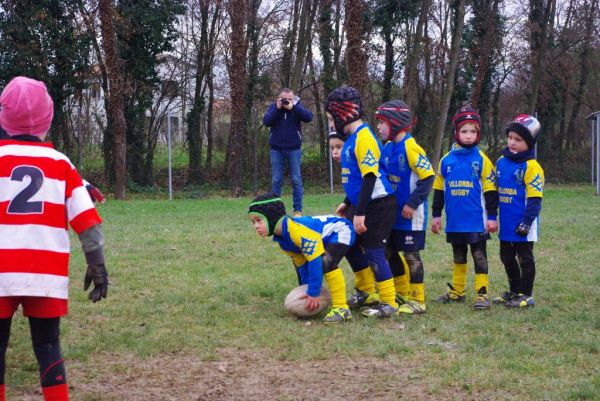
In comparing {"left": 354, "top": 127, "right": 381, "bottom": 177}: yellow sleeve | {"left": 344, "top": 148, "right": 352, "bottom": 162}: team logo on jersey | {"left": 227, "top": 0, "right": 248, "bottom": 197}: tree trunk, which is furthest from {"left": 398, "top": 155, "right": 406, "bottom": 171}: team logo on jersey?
{"left": 227, "top": 0, "right": 248, "bottom": 197}: tree trunk

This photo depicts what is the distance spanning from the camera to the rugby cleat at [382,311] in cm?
608

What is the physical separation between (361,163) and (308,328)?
1.42 m

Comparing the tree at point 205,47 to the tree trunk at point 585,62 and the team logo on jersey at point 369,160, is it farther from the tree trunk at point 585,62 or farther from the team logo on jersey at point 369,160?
the team logo on jersey at point 369,160

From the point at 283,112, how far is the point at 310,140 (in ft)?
48.2

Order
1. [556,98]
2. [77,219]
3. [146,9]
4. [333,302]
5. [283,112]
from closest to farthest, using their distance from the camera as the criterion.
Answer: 1. [77,219]
2. [333,302]
3. [283,112]
4. [146,9]
5. [556,98]

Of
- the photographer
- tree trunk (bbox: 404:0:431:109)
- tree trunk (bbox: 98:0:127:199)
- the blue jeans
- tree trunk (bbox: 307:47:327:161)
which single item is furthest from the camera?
tree trunk (bbox: 404:0:431:109)

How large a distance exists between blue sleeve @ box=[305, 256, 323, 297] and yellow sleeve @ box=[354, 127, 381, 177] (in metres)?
0.82

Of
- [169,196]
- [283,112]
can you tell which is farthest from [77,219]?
[169,196]

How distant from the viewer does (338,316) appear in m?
5.96

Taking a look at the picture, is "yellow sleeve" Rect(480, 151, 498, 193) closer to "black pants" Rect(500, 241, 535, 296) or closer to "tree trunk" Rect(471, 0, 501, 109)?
"black pants" Rect(500, 241, 535, 296)

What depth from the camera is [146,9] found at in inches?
923

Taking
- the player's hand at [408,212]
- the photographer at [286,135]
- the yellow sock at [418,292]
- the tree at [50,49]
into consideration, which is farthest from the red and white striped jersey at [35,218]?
the tree at [50,49]

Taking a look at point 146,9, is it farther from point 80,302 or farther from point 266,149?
point 80,302

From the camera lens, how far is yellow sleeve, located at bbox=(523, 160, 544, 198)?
636 cm
